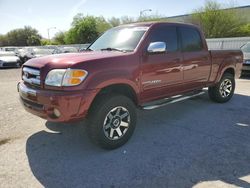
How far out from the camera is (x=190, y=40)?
5.66 metres

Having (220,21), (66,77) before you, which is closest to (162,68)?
(66,77)

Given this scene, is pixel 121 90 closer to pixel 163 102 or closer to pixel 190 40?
pixel 163 102

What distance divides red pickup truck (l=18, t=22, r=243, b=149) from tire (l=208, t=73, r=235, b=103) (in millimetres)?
1075

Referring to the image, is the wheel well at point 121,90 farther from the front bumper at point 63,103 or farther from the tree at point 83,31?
the tree at point 83,31

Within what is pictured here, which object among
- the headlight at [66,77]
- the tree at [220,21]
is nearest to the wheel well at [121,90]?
the headlight at [66,77]


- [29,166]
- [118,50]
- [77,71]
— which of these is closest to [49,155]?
[29,166]

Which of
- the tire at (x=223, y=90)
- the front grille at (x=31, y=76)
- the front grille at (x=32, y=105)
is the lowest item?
the tire at (x=223, y=90)

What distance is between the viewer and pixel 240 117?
5.68 metres

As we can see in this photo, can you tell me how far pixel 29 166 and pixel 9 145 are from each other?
91cm

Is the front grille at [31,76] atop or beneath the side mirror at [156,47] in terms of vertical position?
beneath

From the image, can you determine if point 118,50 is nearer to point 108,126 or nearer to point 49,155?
point 108,126

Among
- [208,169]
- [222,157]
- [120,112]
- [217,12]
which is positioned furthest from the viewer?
[217,12]

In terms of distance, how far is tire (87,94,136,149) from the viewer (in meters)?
3.81

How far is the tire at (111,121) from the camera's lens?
12.5ft
